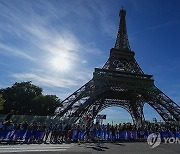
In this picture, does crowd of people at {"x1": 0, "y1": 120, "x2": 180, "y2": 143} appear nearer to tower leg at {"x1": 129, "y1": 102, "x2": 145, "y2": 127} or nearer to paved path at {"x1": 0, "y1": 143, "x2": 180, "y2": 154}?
paved path at {"x1": 0, "y1": 143, "x2": 180, "y2": 154}

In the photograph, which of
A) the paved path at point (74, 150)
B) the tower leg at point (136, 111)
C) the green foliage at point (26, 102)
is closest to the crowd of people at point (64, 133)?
the paved path at point (74, 150)

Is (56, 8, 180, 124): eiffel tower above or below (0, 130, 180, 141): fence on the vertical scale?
above

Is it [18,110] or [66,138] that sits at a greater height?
[18,110]

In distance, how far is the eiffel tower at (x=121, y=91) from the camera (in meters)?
36.7

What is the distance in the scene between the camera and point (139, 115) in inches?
1727

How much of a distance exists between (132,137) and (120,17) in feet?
131

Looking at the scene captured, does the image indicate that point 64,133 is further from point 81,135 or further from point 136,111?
point 136,111

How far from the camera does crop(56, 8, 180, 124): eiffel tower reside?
36.7 meters

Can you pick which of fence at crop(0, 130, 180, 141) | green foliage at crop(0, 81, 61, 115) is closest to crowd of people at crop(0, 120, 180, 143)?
fence at crop(0, 130, 180, 141)

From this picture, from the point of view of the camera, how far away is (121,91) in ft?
144

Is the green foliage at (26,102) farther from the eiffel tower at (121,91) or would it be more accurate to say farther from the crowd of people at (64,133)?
the crowd of people at (64,133)

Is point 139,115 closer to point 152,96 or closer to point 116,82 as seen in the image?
point 152,96

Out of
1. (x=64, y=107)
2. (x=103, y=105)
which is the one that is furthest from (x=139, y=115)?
(x=64, y=107)

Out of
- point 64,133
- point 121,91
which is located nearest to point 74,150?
point 64,133
